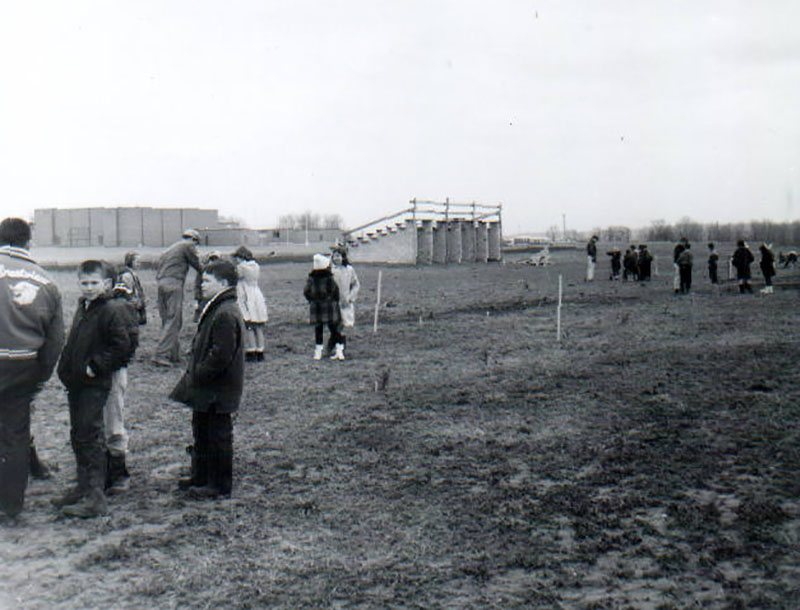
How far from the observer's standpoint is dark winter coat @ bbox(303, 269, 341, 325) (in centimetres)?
1119

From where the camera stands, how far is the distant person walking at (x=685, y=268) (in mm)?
22891

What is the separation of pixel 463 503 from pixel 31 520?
111 inches

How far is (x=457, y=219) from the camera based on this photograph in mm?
41719

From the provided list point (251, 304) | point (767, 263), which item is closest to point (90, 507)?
point (251, 304)

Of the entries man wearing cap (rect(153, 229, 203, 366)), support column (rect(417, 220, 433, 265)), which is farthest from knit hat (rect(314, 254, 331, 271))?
support column (rect(417, 220, 433, 265))

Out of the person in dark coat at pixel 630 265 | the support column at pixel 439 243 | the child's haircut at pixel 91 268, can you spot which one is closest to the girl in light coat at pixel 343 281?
the child's haircut at pixel 91 268

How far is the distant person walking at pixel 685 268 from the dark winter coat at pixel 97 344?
20.0 meters

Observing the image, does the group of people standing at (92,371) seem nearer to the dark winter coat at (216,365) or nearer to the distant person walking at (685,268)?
the dark winter coat at (216,365)

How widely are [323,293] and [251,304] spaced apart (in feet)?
3.27

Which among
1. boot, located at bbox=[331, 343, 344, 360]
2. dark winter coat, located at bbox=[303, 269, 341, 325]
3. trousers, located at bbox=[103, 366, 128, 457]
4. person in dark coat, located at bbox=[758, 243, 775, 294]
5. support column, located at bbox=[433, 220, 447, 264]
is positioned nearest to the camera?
trousers, located at bbox=[103, 366, 128, 457]

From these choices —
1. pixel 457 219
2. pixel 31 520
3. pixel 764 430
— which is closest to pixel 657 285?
pixel 457 219

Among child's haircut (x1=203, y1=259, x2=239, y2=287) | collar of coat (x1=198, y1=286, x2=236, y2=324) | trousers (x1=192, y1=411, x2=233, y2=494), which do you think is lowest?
trousers (x1=192, y1=411, x2=233, y2=494)

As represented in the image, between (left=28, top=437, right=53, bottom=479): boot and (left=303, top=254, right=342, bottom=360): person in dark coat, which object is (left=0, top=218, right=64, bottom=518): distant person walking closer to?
(left=28, top=437, right=53, bottom=479): boot

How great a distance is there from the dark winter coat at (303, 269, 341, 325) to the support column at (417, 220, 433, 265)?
27996 millimetres
